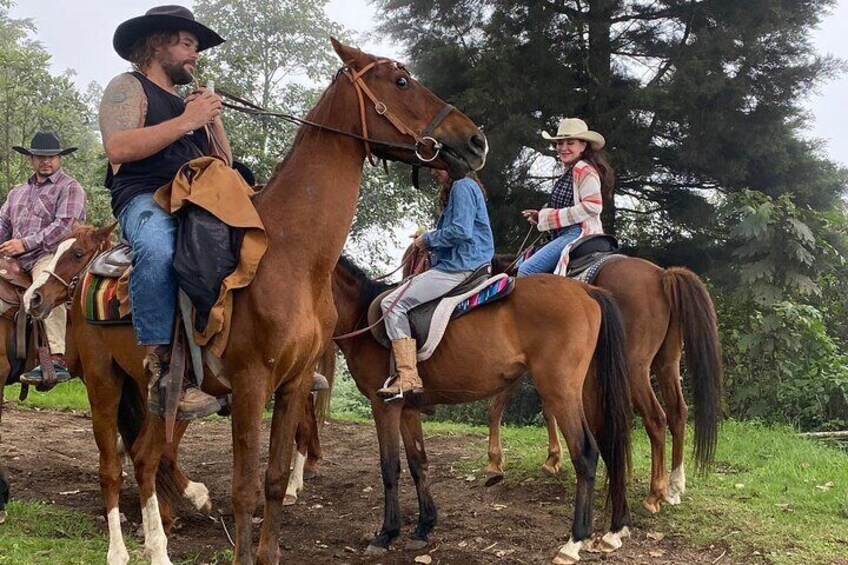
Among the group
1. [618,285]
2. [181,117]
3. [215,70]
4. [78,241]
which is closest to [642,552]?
[618,285]

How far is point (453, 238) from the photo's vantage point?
547 centimetres

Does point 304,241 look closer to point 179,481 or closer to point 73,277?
point 73,277

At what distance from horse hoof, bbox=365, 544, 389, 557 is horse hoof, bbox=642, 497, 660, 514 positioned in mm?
2202

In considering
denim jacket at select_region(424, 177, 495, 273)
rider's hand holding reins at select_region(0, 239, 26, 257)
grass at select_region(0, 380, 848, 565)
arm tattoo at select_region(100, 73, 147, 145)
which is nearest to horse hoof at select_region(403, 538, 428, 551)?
grass at select_region(0, 380, 848, 565)

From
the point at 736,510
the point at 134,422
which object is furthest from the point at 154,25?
the point at 736,510

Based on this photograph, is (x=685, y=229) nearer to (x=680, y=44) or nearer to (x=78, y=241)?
(x=680, y=44)

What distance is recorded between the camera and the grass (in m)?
4.76

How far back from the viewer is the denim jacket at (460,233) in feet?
17.9

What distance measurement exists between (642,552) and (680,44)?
8.15m

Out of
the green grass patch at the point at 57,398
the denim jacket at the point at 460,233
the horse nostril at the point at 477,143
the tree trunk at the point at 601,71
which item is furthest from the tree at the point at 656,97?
the green grass patch at the point at 57,398

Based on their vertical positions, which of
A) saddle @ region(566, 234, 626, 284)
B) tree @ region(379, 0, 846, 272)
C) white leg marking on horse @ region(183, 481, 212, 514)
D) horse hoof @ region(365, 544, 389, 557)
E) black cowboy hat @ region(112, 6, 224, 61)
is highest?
tree @ region(379, 0, 846, 272)

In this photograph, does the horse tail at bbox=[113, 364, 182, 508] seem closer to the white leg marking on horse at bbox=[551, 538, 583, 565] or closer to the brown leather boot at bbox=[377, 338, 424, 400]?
the brown leather boot at bbox=[377, 338, 424, 400]

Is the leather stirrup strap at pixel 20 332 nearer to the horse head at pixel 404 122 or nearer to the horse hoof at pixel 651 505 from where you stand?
the horse head at pixel 404 122

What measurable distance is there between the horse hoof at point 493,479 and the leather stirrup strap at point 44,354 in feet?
12.7
